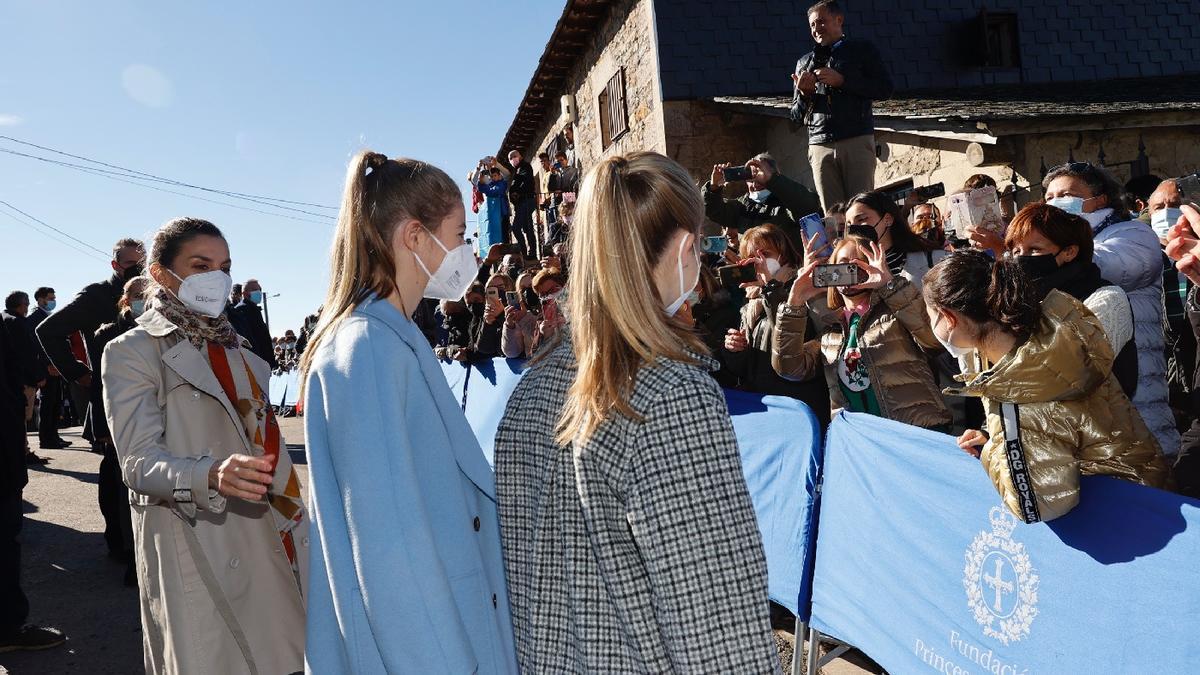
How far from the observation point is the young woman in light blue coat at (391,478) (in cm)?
175

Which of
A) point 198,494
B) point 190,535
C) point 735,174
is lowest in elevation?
point 190,535

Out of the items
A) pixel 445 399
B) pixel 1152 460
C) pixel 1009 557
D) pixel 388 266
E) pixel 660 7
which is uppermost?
pixel 660 7

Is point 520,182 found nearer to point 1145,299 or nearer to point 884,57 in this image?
point 884,57

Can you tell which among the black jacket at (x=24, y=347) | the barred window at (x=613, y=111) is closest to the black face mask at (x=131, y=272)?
the black jacket at (x=24, y=347)

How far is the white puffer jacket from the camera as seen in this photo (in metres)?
3.87

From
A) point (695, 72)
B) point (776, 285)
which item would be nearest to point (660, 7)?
point (695, 72)

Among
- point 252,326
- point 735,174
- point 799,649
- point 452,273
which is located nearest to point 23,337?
point 252,326

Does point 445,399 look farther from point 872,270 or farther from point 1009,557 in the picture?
point 872,270

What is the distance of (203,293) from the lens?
318 centimetres

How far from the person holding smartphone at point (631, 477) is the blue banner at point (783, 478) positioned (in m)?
2.08

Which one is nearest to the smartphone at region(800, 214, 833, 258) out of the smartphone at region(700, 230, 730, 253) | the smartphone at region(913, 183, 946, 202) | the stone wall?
the smartphone at region(700, 230, 730, 253)

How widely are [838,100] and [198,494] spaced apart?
5.87 metres

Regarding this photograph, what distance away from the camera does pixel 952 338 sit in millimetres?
3234

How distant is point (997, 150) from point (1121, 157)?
1764 mm
